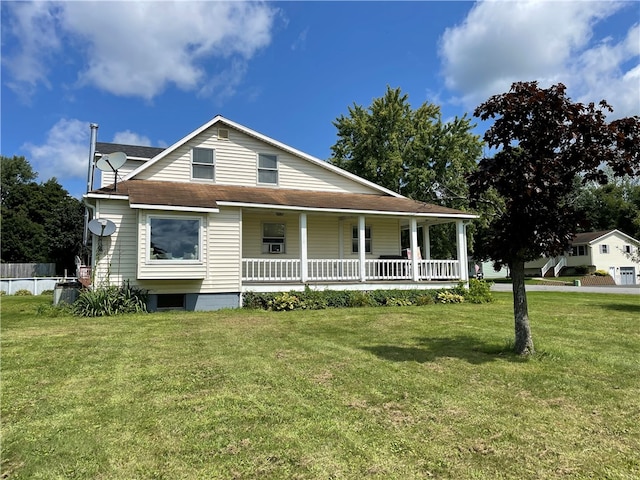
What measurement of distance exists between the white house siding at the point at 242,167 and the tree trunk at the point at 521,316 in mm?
10870

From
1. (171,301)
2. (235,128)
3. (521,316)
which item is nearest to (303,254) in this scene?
(171,301)

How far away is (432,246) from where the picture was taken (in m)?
30.8

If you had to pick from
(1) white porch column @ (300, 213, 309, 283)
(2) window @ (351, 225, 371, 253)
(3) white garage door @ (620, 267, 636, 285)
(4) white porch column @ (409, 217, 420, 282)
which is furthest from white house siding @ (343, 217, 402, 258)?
(3) white garage door @ (620, 267, 636, 285)

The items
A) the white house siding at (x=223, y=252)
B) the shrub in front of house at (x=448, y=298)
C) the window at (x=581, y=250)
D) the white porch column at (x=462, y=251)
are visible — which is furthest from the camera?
the window at (x=581, y=250)

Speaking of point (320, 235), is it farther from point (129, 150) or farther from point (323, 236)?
point (129, 150)

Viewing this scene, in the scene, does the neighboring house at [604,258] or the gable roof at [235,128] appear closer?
the gable roof at [235,128]

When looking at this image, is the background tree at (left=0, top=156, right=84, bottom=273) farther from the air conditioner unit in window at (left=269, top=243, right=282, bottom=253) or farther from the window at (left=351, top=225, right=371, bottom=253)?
the window at (left=351, top=225, right=371, bottom=253)

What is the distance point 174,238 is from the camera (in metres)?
11.9

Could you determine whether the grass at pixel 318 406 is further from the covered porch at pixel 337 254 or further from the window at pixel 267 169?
the window at pixel 267 169

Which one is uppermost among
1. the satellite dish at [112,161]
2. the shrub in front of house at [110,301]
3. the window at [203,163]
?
the window at [203,163]

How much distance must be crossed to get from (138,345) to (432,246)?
26365 millimetres

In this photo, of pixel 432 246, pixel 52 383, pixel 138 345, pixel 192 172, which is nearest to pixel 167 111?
pixel 192 172

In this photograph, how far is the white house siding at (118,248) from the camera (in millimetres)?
11867

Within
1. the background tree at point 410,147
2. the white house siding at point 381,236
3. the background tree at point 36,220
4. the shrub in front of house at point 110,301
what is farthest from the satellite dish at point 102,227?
the background tree at point 36,220
